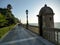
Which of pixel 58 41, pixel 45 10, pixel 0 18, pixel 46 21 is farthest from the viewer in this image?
pixel 0 18

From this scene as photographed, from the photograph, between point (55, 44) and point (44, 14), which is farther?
point (44, 14)

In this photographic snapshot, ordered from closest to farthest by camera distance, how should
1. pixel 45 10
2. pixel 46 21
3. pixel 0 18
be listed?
pixel 46 21
pixel 45 10
pixel 0 18

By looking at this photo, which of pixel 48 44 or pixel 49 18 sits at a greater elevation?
pixel 49 18

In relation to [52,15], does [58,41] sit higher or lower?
lower

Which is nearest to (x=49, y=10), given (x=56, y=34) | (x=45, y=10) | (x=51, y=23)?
(x=45, y=10)

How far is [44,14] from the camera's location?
15.7 m

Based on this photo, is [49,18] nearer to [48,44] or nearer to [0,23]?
[48,44]

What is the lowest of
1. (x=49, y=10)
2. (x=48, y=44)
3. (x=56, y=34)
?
(x=48, y=44)

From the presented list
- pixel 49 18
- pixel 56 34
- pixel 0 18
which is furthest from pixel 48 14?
pixel 0 18

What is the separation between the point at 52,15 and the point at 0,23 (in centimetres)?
2738

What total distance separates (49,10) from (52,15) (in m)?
0.67

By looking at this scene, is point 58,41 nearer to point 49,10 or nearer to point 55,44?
point 55,44

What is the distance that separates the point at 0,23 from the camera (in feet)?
133

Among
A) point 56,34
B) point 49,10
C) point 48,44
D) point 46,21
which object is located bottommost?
point 48,44
